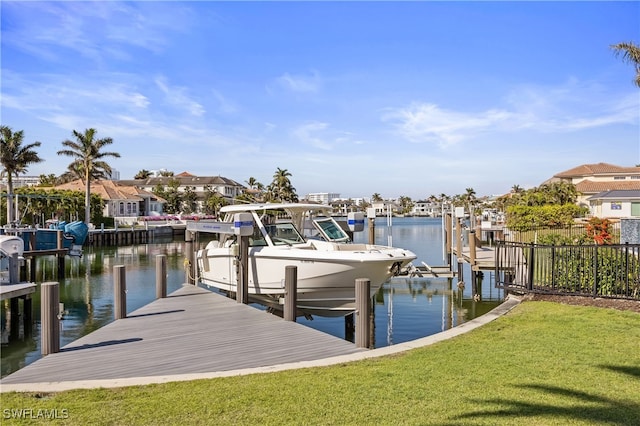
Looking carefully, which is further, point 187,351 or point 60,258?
point 60,258

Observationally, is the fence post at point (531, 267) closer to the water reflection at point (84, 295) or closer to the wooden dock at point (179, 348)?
the wooden dock at point (179, 348)

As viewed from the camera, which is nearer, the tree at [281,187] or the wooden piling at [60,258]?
the wooden piling at [60,258]

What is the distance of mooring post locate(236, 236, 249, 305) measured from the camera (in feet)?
42.2

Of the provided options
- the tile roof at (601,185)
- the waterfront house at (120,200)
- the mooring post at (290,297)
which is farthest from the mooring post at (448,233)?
the waterfront house at (120,200)

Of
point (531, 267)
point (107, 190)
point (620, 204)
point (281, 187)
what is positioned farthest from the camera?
→ point (281, 187)

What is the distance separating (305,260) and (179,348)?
16.9 ft

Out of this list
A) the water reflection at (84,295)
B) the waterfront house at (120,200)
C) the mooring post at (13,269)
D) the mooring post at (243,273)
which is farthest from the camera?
the waterfront house at (120,200)

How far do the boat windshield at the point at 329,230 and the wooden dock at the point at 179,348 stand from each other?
15.6ft

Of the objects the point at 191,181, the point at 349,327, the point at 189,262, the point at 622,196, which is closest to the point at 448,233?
the point at 349,327

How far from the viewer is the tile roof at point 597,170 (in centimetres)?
7259

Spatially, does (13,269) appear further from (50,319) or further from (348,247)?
(348,247)

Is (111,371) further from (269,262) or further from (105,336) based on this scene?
(269,262)

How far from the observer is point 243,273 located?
12930 millimetres

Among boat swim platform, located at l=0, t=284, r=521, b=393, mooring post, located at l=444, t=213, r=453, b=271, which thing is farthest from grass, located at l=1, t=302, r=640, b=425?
mooring post, located at l=444, t=213, r=453, b=271
